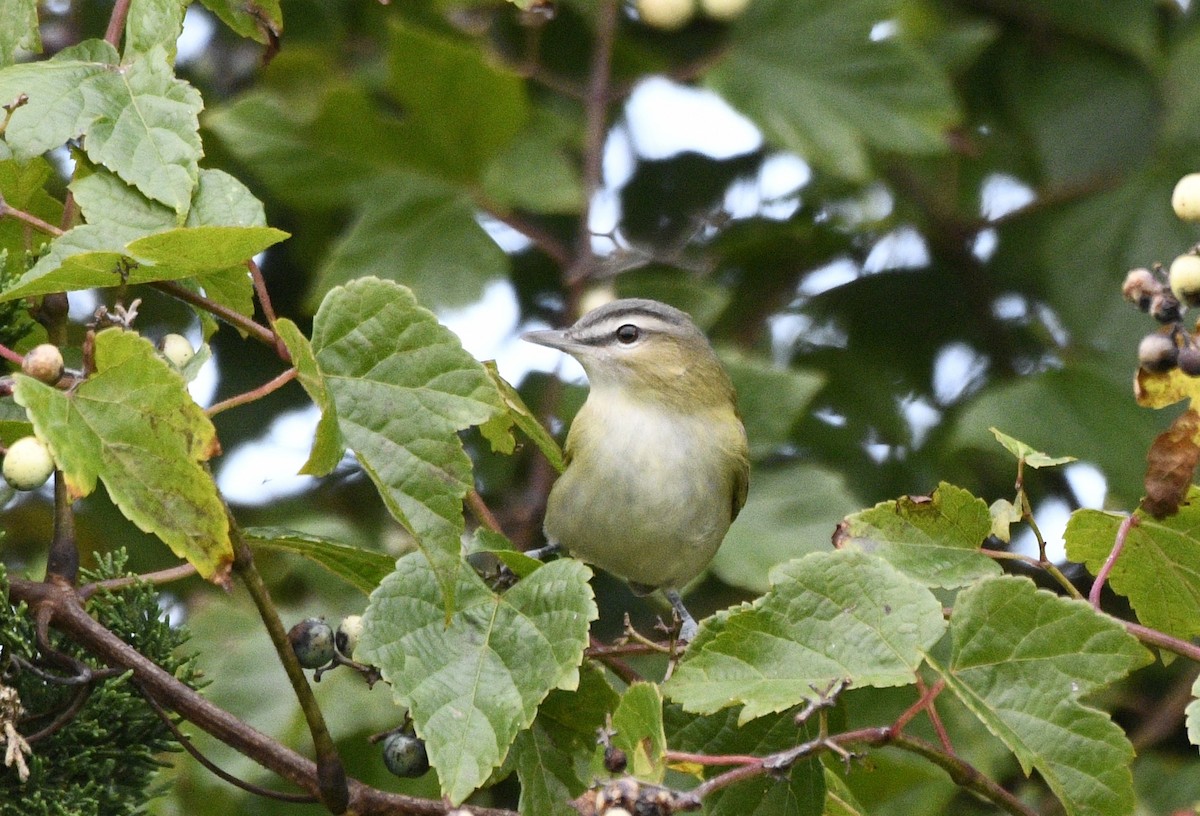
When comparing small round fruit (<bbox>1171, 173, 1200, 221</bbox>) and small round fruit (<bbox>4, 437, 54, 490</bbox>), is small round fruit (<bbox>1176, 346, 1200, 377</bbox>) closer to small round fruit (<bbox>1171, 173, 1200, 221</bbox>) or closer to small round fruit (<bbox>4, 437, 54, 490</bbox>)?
small round fruit (<bbox>1171, 173, 1200, 221</bbox>)

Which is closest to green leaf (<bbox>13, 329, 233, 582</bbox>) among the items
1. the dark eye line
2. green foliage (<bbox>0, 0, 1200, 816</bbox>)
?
green foliage (<bbox>0, 0, 1200, 816</bbox>)

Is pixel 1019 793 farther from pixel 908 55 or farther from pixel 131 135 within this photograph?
pixel 131 135

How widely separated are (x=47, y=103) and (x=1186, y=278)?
5.14 ft

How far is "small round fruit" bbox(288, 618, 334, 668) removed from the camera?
233 cm

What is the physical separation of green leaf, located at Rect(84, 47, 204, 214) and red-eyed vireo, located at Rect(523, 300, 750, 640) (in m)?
1.87

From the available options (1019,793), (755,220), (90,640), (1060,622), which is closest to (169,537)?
(90,640)

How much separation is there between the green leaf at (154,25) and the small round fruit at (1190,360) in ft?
4.86

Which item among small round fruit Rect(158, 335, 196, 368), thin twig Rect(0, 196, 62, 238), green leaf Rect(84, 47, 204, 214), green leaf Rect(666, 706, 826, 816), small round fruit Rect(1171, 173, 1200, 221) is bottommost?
green leaf Rect(666, 706, 826, 816)

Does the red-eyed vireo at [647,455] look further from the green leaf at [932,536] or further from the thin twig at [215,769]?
the thin twig at [215,769]

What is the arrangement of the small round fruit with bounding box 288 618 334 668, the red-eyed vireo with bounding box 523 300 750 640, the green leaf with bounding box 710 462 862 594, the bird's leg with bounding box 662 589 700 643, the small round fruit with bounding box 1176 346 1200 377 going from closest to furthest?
the small round fruit with bounding box 1176 346 1200 377, the small round fruit with bounding box 288 618 334 668, the red-eyed vireo with bounding box 523 300 750 640, the bird's leg with bounding box 662 589 700 643, the green leaf with bounding box 710 462 862 594

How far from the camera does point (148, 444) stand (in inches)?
71.0

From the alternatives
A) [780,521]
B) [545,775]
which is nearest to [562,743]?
[545,775]

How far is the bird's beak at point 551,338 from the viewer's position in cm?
398

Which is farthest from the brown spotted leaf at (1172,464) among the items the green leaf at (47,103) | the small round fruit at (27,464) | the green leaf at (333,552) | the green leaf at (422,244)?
the green leaf at (422,244)
